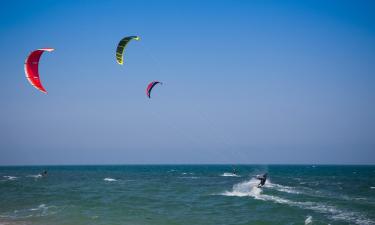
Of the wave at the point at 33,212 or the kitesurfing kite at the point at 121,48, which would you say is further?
the wave at the point at 33,212

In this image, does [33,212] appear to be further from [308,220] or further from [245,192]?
[245,192]

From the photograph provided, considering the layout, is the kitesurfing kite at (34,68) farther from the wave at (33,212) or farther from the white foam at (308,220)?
the white foam at (308,220)

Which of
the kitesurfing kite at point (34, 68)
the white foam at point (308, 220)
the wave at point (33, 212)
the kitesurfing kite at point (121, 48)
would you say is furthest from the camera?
the wave at point (33, 212)

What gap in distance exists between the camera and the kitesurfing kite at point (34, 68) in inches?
649

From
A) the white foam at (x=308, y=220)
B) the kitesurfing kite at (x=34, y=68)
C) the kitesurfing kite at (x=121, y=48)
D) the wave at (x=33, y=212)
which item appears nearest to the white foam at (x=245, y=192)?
the white foam at (x=308, y=220)

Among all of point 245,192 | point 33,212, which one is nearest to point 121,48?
point 33,212

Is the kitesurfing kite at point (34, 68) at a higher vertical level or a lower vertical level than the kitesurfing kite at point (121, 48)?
lower

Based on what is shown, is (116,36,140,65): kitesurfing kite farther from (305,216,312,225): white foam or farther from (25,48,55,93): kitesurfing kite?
(305,216,312,225): white foam

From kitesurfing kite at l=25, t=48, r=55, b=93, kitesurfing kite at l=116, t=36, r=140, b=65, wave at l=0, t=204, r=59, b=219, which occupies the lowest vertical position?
wave at l=0, t=204, r=59, b=219

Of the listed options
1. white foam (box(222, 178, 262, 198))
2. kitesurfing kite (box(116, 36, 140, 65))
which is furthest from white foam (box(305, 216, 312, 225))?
kitesurfing kite (box(116, 36, 140, 65))

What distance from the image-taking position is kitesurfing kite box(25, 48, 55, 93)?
1649 cm

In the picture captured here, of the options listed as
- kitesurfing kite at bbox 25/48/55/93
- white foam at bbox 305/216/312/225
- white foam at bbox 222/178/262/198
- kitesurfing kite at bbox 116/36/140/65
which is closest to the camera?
kitesurfing kite at bbox 25/48/55/93

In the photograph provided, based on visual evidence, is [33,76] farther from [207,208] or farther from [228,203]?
[228,203]

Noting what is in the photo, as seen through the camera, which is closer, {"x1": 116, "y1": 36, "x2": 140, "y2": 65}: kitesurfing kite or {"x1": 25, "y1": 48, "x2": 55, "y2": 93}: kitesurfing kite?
{"x1": 25, "y1": 48, "x2": 55, "y2": 93}: kitesurfing kite
